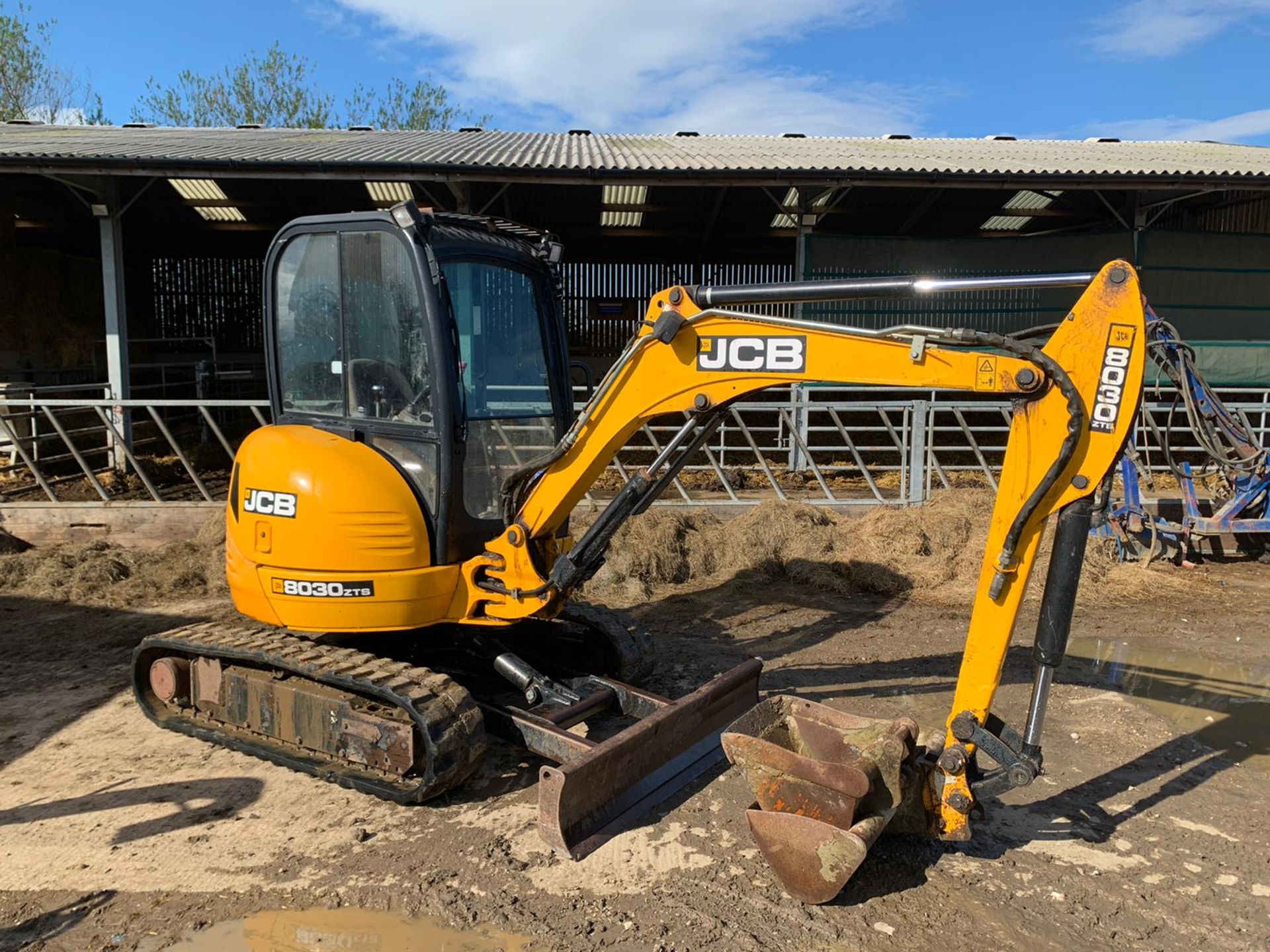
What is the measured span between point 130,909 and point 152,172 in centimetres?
1024

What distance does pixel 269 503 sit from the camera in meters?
4.49

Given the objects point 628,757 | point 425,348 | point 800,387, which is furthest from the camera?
point 800,387

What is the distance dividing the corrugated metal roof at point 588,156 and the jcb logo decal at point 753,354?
8.07 metres

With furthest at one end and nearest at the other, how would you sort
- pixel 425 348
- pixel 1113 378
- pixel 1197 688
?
pixel 1197 688, pixel 425 348, pixel 1113 378

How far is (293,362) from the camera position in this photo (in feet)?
15.9

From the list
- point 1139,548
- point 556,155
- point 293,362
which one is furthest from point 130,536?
point 1139,548

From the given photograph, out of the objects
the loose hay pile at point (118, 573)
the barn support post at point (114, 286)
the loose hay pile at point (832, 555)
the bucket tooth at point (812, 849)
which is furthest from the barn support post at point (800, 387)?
the barn support post at point (114, 286)

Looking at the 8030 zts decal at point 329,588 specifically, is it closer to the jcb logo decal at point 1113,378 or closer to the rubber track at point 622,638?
the rubber track at point 622,638

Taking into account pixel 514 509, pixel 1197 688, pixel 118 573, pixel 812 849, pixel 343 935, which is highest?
pixel 514 509

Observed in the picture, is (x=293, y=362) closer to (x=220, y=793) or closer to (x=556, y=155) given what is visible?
(x=220, y=793)

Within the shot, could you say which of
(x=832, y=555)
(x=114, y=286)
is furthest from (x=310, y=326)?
(x=114, y=286)

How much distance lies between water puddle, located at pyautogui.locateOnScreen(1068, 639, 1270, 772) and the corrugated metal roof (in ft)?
23.5

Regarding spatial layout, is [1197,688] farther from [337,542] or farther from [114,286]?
[114,286]

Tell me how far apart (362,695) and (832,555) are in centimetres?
555
